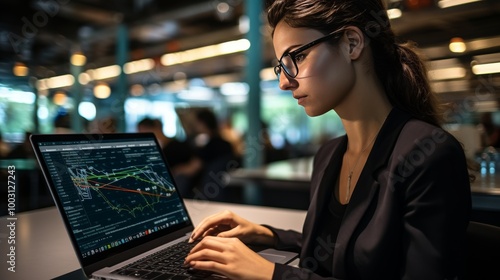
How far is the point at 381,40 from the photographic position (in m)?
1.00

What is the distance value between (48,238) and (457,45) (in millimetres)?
3294

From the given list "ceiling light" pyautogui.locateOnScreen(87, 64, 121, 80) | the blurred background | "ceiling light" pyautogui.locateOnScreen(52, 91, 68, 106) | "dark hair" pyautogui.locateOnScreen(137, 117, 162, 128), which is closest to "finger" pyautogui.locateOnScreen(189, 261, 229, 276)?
the blurred background

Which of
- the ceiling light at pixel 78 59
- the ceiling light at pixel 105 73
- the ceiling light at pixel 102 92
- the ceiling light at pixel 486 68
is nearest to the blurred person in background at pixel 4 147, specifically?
the ceiling light at pixel 78 59

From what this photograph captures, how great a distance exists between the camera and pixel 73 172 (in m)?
0.90

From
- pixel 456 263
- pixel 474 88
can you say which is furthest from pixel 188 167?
pixel 456 263

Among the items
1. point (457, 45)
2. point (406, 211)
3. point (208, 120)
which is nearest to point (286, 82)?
point (406, 211)

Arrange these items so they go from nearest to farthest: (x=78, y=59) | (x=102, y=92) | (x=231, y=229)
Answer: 1. (x=231, y=229)
2. (x=78, y=59)
3. (x=102, y=92)

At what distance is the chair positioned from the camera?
933mm

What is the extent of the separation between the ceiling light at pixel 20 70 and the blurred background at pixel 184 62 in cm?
1

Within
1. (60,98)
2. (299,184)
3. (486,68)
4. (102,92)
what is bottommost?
(299,184)

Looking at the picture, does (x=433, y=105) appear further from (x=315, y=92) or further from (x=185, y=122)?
(x=185, y=122)

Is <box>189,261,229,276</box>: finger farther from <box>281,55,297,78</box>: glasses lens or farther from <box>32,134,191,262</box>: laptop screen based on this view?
<box>281,55,297,78</box>: glasses lens

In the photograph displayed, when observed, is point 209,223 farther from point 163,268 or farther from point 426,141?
point 426,141

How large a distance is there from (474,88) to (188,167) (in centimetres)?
259
